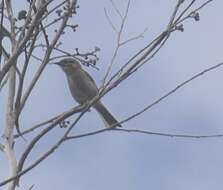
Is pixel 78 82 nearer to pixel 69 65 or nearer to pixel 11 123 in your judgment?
pixel 69 65

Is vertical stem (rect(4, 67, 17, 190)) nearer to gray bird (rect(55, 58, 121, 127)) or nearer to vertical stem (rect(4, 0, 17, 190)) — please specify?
vertical stem (rect(4, 0, 17, 190))

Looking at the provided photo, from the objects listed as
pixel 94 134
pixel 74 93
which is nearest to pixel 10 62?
pixel 94 134

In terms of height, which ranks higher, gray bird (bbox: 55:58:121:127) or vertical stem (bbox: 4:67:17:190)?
gray bird (bbox: 55:58:121:127)

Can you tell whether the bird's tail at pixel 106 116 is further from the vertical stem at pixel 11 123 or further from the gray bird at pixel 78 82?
the vertical stem at pixel 11 123

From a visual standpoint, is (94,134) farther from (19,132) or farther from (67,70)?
(67,70)

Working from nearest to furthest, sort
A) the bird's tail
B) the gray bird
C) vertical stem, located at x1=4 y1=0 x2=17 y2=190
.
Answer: vertical stem, located at x1=4 y1=0 x2=17 y2=190 < the bird's tail < the gray bird

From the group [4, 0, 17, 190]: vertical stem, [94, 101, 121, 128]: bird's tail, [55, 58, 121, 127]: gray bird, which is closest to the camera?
[4, 0, 17, 190]: vertical stem

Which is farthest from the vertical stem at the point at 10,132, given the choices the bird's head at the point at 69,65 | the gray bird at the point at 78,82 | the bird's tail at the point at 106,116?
the bird's head at the point at 69,65

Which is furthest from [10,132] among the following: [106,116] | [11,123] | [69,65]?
[69,65]

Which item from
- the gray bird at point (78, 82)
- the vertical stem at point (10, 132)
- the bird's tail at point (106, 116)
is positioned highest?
the gray bird at point (78, 82)

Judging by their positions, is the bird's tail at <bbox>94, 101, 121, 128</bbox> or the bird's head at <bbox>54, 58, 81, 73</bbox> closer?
the bird's tail at <bbox>94, 101, 121, 128</bbox>

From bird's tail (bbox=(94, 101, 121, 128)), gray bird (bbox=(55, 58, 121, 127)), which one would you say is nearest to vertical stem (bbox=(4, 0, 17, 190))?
bird's tail (bbox=(94, 101, 121, 128))

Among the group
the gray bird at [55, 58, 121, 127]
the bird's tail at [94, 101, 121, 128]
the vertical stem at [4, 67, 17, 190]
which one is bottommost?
the vertical stem at [4, 67, 17, 190]

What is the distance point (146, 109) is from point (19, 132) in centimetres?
89
